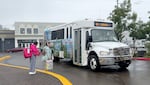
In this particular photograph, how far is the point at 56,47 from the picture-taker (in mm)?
20547

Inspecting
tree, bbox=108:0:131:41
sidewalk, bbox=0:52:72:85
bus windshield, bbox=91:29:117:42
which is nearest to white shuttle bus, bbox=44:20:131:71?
bus windshield, bbox=91:29:117:42

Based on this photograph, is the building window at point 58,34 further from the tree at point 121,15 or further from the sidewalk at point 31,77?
the tree at point 121,15

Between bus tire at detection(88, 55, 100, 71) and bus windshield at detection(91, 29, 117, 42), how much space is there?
43.6 inches

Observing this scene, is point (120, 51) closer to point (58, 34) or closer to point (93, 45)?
point (93, 45)

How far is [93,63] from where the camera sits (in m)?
14.5

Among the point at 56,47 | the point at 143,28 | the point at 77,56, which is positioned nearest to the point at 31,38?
the point at 143,28

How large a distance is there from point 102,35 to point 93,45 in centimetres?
106

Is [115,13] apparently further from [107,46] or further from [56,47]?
[107,46]

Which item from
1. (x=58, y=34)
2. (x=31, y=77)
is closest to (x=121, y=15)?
(x=58, y=34)

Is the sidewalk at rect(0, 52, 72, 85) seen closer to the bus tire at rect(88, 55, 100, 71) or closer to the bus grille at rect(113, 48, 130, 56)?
the bus tire at rect(88, 55, 100, 71)

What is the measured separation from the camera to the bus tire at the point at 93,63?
46.5 feet

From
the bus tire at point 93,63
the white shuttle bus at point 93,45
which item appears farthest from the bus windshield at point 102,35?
the bus tire at point 93,63

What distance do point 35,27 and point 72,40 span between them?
4916 cm

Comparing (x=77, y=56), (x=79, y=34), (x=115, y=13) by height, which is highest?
(x=115, y=13)
